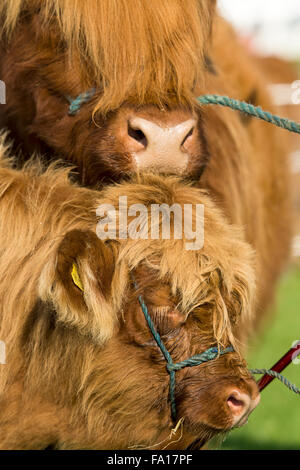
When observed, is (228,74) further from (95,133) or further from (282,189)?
(95,133)

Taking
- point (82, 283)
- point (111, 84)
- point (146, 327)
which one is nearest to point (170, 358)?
point (146, 327)

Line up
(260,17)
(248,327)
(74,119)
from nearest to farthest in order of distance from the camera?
1. (74,119)
2. (248,327)
3. (260,17)

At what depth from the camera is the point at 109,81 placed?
10.3 feet

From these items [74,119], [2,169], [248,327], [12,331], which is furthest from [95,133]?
[248,327]

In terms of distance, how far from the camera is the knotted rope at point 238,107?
2.96m

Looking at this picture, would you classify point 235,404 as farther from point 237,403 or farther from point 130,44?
point 130,44

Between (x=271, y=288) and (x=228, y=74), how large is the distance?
1.38 meters

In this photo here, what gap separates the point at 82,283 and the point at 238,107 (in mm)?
966

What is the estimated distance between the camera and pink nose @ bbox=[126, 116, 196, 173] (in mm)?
2924

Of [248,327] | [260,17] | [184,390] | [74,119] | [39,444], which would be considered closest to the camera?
[184,390]

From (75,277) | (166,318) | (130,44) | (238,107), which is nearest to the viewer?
(75,277)

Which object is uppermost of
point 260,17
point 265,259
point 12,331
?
point 260,17

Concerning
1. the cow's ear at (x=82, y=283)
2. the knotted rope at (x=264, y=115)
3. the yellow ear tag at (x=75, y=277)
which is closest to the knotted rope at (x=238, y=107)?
the knotted rope at (x=264, y=115)

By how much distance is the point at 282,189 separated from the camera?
5102 millimetres
